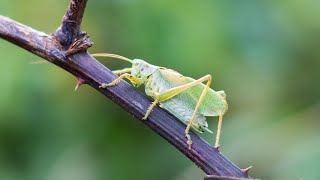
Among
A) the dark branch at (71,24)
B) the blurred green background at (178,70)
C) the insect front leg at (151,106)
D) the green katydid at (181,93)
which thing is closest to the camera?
the dark branch at (71,24)

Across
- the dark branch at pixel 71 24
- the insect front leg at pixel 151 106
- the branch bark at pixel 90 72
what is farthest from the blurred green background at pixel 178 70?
the dark branch at pixel 71 24

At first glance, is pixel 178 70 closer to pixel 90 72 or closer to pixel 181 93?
pixel 181 93

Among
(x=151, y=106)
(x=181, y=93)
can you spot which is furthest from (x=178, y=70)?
(x=151, y=106)

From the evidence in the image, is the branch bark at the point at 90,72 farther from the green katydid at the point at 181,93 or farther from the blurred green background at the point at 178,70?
the blurred green background at the point at 178,70

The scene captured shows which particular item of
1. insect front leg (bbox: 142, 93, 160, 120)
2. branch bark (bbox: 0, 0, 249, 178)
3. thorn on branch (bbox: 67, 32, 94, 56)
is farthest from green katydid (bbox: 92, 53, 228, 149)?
thorn on branch (bbox: 67, 32, 94, 56)

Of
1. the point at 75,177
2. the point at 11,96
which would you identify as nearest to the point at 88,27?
the point at 11,96
